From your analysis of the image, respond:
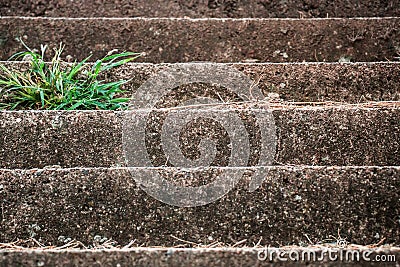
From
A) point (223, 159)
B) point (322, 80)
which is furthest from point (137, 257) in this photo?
point (322, 80)

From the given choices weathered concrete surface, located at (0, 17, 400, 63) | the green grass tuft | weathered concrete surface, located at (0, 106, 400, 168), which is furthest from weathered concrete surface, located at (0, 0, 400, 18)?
weathered concrete surface, located at (0, 106, 400, 168)

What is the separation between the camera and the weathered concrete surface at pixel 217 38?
2402 mm

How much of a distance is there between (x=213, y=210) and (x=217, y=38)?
106 cm

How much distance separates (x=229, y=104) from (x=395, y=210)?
67cm

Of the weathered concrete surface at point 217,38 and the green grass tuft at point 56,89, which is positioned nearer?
the green grass tuft at point 56,89

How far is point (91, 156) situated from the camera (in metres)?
1.80

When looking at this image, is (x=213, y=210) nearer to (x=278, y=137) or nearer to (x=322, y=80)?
(x=278, y=137)

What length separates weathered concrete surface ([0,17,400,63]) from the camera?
7.88ft

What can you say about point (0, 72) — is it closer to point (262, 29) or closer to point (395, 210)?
point (262, 29)

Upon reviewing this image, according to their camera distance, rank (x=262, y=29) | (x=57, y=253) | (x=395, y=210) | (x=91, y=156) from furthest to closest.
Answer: (x=262, y=29)
(x=91, y=156)
(x=395, y=210)
(x=57, y=253)

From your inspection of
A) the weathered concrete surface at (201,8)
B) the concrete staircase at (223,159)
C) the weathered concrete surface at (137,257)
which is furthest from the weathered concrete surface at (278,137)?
the weathered concrete surface at (201,8)

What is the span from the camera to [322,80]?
2.04 metres

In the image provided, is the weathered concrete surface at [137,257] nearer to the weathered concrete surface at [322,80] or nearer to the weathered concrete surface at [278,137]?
the weathered concrete surface at [278,137]

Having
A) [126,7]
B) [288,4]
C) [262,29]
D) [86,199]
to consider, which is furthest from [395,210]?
[126,7]
